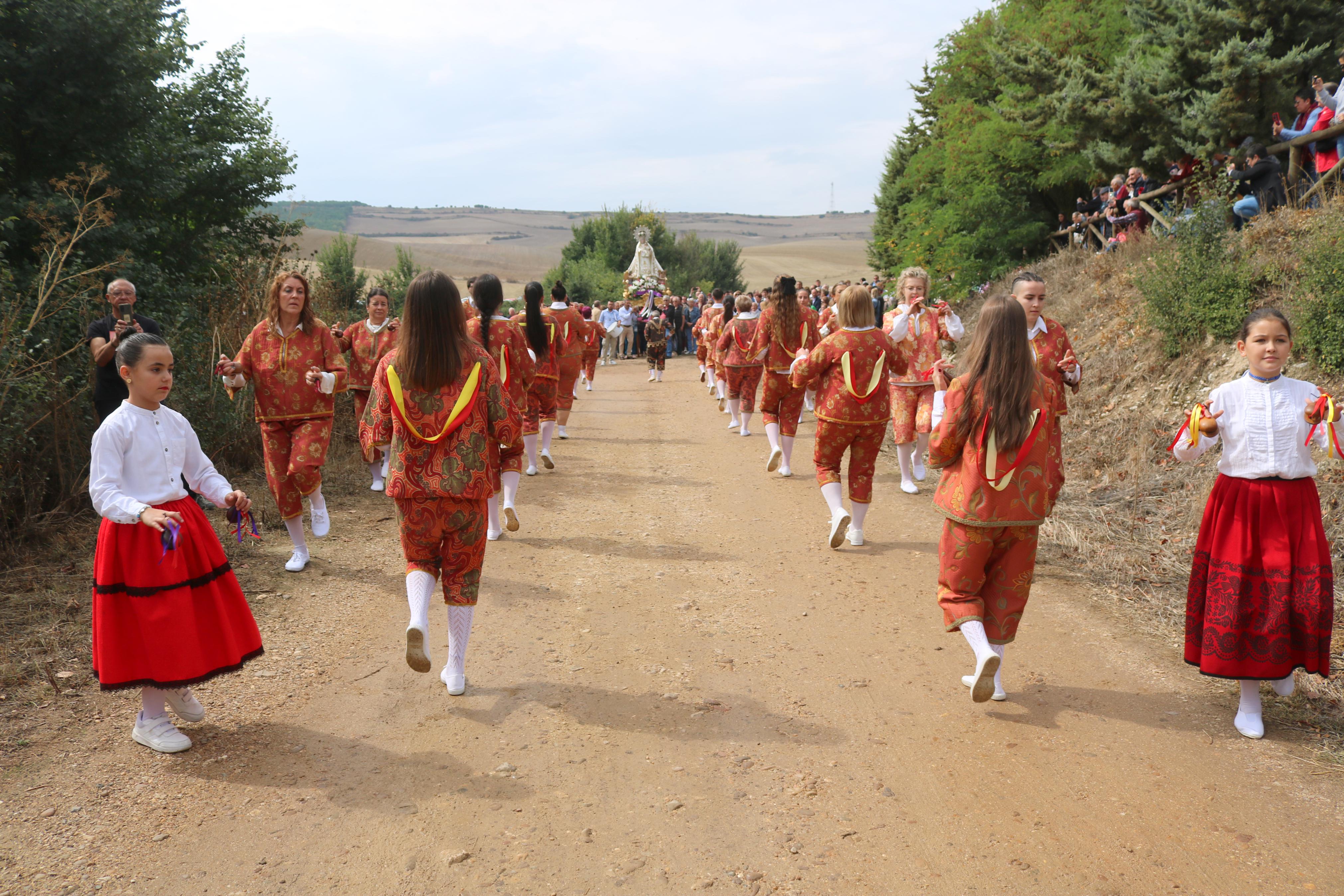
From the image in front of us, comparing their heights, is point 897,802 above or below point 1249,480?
below

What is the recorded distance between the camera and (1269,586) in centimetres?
392

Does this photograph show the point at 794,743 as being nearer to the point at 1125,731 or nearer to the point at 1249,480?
the point at 1125,731

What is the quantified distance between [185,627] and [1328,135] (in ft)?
39.0

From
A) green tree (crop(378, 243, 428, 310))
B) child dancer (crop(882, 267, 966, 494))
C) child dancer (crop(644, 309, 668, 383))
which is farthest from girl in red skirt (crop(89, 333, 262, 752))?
green tree (crop(378, 243, 428, 310))

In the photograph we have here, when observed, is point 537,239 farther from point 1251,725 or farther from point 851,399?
point 1251,725

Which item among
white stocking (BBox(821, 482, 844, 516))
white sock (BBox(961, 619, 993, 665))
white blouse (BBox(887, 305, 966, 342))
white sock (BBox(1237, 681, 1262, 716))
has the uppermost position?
white blouse (BBox(887, 305, 966, 342))

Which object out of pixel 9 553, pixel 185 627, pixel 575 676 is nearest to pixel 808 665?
pixel 575 676

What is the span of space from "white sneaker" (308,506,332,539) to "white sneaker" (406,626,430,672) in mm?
3661

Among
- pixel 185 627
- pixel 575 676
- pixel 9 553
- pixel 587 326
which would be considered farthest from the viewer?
pixel 587 326

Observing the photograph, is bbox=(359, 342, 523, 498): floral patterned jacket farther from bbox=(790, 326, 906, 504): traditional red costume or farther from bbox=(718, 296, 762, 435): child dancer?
bbox=(718, 296, 762, 435): child dancer

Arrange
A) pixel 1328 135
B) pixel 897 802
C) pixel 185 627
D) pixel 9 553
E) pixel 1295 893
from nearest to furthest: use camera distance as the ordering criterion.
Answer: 1. pixel 1295 893
2. pixel 897 802
3. pixel 185 627
4. pixel 9 553
5. pixel 1328 135

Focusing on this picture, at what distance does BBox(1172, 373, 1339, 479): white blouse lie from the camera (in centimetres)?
391

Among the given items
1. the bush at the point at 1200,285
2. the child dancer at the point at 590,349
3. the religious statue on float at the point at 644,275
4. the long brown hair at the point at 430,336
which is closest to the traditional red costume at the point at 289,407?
the long brown hair at the point at 430,336

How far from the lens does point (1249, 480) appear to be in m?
3.98
